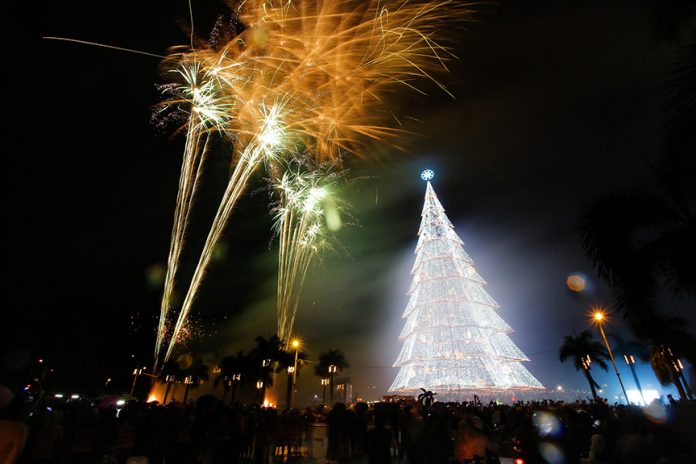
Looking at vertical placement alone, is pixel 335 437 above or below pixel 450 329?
below

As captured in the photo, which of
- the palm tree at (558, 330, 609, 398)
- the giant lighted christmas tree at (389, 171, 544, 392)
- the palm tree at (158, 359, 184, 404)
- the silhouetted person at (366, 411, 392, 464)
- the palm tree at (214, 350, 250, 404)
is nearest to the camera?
the silhouetted person at (366, 411, 392, 464)

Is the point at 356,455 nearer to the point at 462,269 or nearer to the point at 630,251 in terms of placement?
the point at 630,251

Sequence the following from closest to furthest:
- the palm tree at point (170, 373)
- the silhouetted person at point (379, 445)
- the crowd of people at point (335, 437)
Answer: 1. the crowd of people at point (335, 437)
2. the silhouetted person at point (379, 445)
3. the palm tree at point (170, 373)

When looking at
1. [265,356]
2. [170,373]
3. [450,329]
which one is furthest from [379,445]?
[170,373]

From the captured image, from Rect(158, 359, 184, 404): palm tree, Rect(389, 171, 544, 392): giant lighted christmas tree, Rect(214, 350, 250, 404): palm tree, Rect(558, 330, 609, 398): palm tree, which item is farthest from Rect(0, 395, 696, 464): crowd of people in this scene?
Rect(158, 359, 184, 404): palm tree

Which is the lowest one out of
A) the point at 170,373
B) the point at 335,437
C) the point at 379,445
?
the point at 335,437

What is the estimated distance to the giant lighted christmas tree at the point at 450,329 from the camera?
35062mm

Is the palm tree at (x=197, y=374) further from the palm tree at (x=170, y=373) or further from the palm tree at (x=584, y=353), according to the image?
the palm tree at (x=584, y=353)

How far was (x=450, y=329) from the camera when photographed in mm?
37625

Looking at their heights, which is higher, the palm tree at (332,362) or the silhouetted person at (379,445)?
the palm tree at (332,362)

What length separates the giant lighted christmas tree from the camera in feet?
115

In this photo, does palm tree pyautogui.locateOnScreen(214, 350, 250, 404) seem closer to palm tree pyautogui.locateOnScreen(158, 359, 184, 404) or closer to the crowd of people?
palm tree pyautogui.locateOnScreen(158, 359, 184, 404)

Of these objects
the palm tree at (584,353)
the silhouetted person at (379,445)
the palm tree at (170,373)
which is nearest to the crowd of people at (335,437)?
the silhouetted person at (379,445)

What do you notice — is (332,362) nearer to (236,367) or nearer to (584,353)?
(236,367)
